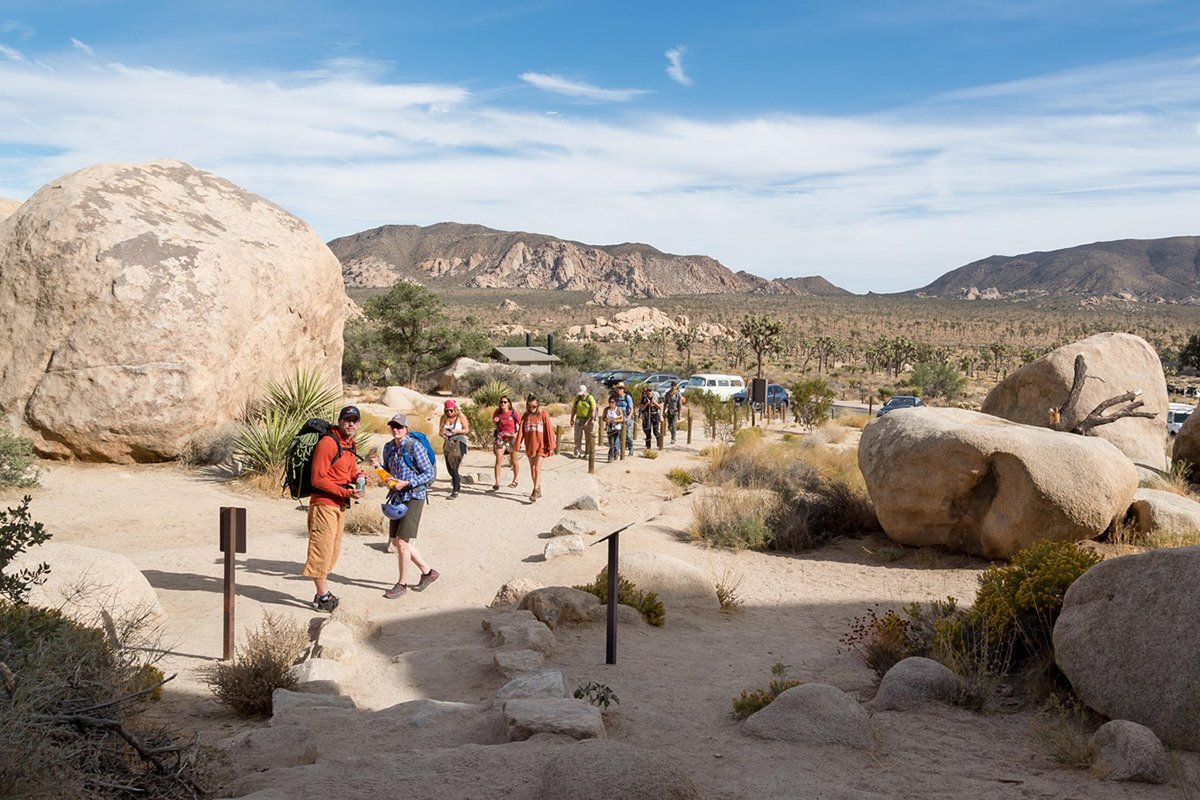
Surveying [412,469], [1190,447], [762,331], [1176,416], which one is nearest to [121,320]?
[412,469]

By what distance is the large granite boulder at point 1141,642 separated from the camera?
16.9 feet

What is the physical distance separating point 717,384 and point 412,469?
1149 inches

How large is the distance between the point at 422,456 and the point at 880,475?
6071 mm

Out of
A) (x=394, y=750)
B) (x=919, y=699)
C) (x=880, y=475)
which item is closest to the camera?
(x=394, y=750)

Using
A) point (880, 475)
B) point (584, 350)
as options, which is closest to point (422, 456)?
point (880, 475)

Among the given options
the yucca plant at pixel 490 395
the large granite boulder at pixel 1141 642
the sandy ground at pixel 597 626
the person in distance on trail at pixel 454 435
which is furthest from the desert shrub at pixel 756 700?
the yucca plant at pixel 490 395

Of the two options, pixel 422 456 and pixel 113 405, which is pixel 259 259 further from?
pixel 422 456

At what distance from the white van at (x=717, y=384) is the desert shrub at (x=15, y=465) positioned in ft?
88.0

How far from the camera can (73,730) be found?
3953 millimetres

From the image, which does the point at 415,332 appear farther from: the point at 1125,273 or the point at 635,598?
the point at 1125,273

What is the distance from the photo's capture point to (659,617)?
872 cm

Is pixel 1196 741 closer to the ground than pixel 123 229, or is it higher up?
closer to the ground

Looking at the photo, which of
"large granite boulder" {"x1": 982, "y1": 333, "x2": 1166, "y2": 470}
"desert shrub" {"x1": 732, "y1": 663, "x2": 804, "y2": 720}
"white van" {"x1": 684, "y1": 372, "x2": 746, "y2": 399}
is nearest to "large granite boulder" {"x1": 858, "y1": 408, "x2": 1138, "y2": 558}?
"large granite boulder" {"x1": 982, "y1": 333, "x2": 1166, "y2": 470}

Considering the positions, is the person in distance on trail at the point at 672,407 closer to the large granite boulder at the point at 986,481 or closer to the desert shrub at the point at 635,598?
the large granite boulder at the point at 986,481
